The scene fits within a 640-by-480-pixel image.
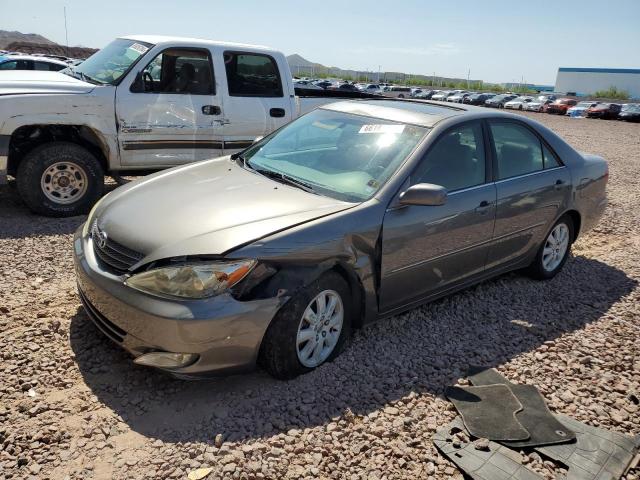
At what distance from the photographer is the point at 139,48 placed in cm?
634

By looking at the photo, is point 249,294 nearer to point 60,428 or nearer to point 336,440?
point 336,440

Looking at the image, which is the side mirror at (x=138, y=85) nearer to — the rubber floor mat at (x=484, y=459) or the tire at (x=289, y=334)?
the tire at (x=289, y=334)

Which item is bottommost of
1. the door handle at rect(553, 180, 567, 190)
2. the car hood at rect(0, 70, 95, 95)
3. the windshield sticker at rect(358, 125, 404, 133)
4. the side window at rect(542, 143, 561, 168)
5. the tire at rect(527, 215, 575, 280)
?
the tire at rect(527, 215, 575, 280)

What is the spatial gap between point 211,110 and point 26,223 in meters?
2.44

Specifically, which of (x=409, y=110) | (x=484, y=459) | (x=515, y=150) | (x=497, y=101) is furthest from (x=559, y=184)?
(x=497, y=101)

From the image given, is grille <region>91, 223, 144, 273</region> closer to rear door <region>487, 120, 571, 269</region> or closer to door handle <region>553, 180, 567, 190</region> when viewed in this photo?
rear door <region>487, 120, 571, 269</region>

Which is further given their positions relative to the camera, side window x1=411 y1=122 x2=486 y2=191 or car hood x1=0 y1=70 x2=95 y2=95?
car hood x1=0 y1=70 x2=95 y2=95

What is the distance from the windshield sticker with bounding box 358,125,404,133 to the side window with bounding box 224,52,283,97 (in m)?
3.19

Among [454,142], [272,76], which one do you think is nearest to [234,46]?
[272,76]

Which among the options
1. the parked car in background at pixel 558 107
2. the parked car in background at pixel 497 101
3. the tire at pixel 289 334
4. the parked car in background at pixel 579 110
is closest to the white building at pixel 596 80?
the parked car in background at pixel 497 101

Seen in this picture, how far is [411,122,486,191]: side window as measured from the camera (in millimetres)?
3820

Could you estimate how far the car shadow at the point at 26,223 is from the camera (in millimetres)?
5426

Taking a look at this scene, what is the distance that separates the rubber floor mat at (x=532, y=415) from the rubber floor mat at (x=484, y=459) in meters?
0.10

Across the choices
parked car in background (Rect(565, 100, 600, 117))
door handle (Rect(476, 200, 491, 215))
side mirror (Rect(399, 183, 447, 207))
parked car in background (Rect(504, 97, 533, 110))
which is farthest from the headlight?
parked car in background (Rect(504, 97, 533, 110))
